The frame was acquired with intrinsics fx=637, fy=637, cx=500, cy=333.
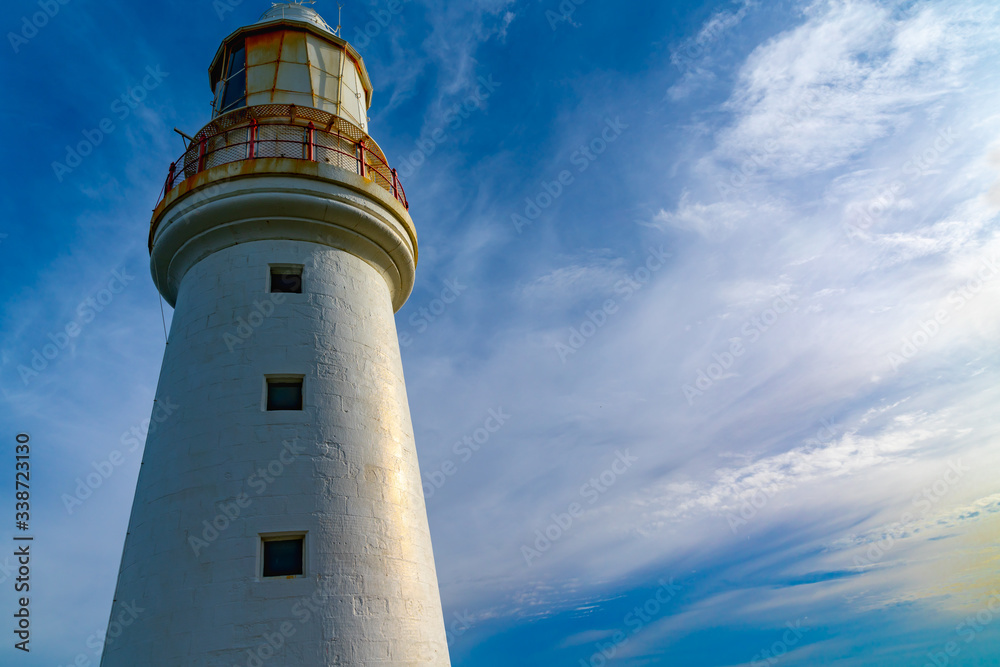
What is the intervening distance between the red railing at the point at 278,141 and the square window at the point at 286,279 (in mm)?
2351

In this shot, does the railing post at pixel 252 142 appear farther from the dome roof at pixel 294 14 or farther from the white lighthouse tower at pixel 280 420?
the dome roof at pixel 294 14

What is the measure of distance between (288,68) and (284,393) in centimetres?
782

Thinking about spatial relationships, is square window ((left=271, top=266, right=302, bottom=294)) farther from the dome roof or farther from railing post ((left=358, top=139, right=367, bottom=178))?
the dome roof

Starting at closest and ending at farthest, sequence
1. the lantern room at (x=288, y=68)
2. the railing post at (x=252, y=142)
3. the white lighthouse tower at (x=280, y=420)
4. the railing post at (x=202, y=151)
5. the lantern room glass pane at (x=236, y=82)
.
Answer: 1. the white lighthouse tower at (x=280, y=420)
2. the railing post at (x=252, y=142)
3. the railing post at (x=202, y=151)
4. the lantern room at (x=288, y=68)
5. the lantern room glass pane at (x=236, y=82)

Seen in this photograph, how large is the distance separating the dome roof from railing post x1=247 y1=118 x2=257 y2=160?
3.88 m

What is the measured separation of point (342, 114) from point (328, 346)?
6051mm

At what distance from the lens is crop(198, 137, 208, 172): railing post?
12.7 meters

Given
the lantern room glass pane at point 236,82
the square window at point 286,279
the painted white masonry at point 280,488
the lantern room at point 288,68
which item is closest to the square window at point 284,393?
the painted white masonry at point 280,488

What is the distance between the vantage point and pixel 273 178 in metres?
11.4

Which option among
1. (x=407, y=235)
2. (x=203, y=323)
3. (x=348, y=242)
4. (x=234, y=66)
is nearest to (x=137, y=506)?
(x=203, y=323)

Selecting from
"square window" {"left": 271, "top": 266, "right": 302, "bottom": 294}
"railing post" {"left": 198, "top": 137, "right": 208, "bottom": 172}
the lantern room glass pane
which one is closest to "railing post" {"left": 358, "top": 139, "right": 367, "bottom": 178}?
"square window" {"left": 271, "top": 266, "right": 302, "bottom": 294}

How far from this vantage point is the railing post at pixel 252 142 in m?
12.2

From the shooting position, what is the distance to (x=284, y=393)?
33.6 feet

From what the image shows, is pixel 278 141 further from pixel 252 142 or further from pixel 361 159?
pixel 361 159
